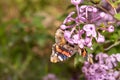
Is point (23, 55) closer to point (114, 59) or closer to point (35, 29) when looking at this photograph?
point (35, 29)

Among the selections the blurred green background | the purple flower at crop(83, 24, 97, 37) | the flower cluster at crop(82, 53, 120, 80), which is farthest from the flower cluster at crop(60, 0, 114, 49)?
the blurred green background

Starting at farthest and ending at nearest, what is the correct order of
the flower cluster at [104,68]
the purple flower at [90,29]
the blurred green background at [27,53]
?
the blurred green background at [27,53]
the flower cluster at [104,68]
the purple flower at [90,29]

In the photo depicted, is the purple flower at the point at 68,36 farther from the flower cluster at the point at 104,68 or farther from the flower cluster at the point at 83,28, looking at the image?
the flower cluster at the point at 104,68

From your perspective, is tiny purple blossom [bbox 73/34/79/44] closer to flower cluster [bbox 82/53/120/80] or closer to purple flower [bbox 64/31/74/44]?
purple flower [bbox 64/31/74/44]

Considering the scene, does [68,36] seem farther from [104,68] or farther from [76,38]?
[104,68]

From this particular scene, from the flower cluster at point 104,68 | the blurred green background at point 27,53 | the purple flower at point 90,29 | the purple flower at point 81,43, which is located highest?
the purple flower at point 90,29

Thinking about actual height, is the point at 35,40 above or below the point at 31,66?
above

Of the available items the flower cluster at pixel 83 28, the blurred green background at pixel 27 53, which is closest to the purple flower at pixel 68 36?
the flower cluster at pixel 83 28

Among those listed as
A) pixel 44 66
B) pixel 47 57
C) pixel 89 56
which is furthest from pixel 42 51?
pixel 89 56
